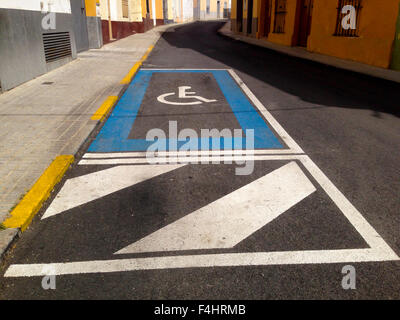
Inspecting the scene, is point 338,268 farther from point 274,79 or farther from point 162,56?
point 162,56

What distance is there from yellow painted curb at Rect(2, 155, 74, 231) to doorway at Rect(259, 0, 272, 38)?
25.8 meters

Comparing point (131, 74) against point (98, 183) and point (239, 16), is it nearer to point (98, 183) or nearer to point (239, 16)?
point (98, 183)

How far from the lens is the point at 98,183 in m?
4.13

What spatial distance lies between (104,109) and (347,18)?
41.9ft

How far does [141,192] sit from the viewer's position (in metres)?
3.91

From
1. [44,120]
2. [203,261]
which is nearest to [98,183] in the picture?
[203,261]

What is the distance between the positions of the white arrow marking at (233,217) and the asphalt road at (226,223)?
2 centimetres

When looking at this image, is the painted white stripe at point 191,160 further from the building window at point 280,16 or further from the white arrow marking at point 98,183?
the building window at point 280,16

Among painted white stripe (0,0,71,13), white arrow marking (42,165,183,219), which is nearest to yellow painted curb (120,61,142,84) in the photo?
painted white stripe (0,0,71,13)

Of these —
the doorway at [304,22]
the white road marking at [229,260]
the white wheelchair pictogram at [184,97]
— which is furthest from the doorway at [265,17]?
the white road marking at [229,260]

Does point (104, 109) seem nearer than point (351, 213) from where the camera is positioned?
No

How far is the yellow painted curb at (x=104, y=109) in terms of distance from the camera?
649 cm

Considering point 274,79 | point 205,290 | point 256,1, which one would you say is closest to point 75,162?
point 205,290

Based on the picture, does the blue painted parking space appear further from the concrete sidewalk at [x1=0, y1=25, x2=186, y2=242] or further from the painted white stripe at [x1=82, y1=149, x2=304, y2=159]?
the concrete sidewalk at [x1=0, y1=25, x2=186, y2=242]
